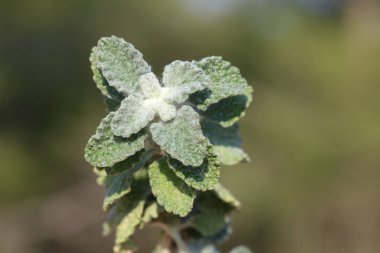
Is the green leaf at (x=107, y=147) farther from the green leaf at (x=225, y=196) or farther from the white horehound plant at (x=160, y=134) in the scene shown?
the green leaf at (x=225, y=196)

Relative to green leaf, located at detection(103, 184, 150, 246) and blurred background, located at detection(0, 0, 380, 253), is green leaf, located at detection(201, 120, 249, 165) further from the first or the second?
blurred background, located at detection(0, 0, 380, 253)

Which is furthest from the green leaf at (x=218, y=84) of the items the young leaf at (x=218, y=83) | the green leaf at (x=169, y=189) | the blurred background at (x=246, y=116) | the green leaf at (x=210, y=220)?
→ the blurred background at (x=246, y=116)

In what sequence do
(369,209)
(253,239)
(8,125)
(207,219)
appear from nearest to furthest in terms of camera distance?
(207,219) → (369,209) → (253,239) → (8,125)

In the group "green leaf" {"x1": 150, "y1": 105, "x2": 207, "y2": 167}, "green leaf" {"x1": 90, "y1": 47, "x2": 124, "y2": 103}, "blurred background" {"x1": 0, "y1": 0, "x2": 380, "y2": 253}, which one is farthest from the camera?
"blurred background" {"x1": 0, "y1": 0, "x2": 380, "y2": 253}

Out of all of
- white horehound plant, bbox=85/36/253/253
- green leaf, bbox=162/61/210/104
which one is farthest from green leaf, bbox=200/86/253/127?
green leaf, bbox=162/61/210/104

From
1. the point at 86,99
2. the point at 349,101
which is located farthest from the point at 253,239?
the point at 86,99

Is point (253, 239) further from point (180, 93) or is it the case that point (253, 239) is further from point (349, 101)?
point (180, 93)
